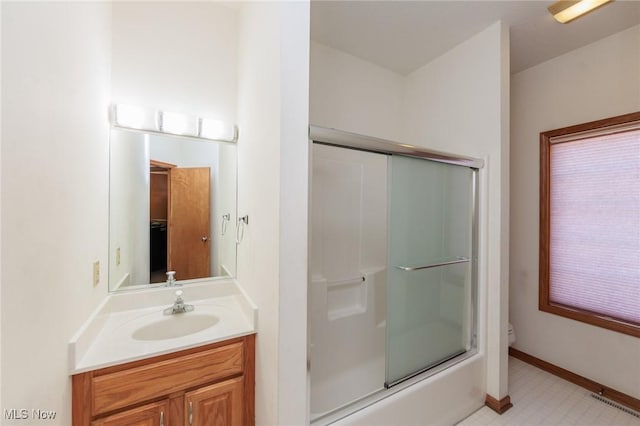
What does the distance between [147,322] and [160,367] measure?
0.39m

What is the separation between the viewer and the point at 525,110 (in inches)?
96.8

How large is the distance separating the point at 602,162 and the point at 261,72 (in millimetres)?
2664

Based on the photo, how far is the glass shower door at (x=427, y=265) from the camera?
162 centimetres

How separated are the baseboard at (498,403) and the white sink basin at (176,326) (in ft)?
6.60

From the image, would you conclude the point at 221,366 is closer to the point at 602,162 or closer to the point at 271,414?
the point at 271,414

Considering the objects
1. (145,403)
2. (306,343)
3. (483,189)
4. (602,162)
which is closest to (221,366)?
(145,403)

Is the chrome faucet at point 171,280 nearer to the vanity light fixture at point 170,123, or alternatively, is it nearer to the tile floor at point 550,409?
the vanity light fixture at point 170,123

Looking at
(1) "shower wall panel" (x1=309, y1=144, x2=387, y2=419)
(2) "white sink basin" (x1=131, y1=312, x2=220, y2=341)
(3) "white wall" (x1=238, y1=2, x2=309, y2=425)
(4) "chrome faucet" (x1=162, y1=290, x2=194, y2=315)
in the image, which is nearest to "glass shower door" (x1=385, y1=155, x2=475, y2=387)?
(1) "shower wall panel" (x1=309, y1=144, x2=387, y2=419)

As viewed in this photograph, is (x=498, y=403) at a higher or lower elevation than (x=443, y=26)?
lower

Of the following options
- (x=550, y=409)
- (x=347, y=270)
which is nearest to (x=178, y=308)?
(x=347, y=270)

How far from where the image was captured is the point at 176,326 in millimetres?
1482

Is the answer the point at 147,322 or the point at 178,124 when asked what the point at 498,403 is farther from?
the point at 178,124

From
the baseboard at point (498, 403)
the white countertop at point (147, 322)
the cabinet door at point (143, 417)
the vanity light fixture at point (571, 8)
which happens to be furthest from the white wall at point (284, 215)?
the vanity light fixture at point (571, 8)

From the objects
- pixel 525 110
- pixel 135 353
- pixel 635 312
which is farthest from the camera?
pixel 525 110
